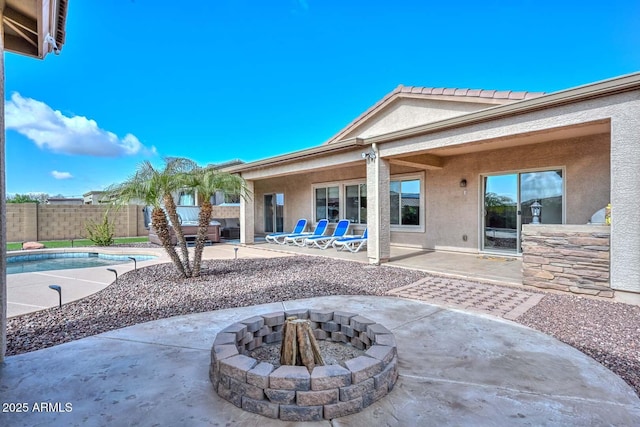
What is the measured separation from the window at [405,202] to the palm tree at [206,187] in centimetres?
667

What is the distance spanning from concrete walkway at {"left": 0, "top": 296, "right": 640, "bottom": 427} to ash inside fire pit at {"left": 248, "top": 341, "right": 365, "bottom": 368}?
1.59 ft

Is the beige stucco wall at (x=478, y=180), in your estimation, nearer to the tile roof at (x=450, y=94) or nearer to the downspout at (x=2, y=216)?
the tile roof at (x=450, y=94)

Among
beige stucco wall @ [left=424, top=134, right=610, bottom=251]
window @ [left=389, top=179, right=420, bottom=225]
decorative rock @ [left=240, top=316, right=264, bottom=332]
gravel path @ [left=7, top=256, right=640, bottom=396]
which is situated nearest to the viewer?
decorative rock @ [left=240, top=316, right=264, bottom=332]

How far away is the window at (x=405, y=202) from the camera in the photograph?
1182 cm

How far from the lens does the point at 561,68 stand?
13031 millimetres

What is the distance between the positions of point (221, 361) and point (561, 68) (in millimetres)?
16214

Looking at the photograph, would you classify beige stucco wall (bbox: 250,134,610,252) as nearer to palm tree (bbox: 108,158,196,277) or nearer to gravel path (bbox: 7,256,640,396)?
gravel path (bbox: 7,256,640,396)

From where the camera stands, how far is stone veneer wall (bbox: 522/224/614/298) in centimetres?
557

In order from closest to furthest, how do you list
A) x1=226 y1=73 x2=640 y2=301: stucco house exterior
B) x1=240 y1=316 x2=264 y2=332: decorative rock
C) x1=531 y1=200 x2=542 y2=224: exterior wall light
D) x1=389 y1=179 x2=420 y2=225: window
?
x1=240 y1=316 x2=264 y2=332: decorative rock → x1=226 y1=73 x2=640 y2=301: stucco house exterior → x1=531 y1=200 x2=542 y2=224: exterior wall light → x1=389 y1=179 x2=420 y2=225: window

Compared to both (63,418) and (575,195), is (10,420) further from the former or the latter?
(575,195)

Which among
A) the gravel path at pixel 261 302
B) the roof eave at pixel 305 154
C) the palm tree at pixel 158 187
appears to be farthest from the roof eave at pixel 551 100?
the palm tree at pixel 158 187

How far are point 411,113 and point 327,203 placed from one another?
5.29 metres

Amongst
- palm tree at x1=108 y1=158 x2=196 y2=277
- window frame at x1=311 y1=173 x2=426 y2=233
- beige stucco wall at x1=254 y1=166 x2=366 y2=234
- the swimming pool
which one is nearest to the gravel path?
palm tree at x1=108 y1=158 x2=196 y2=277

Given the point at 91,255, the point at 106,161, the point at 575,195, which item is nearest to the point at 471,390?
the point at 575,195
